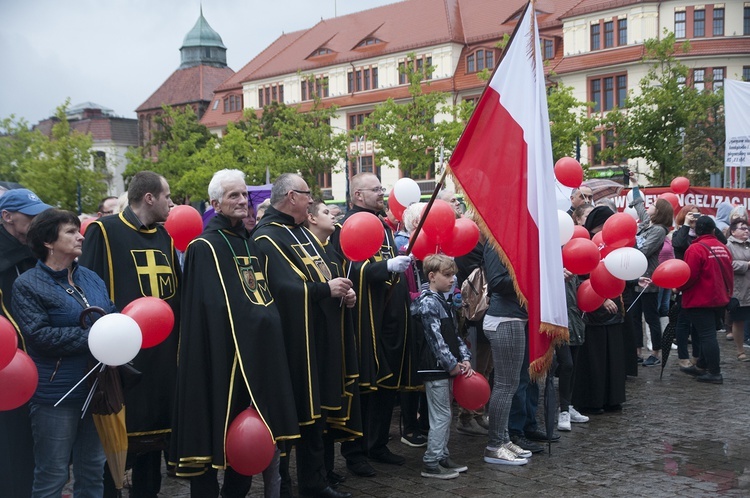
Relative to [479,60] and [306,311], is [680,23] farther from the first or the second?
[306,311]

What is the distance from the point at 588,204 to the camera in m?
9.45

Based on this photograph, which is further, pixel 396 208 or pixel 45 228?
pixel 396 208

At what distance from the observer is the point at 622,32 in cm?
5222

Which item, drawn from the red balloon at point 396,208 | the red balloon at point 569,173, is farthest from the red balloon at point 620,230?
the red balloon at point 396,208

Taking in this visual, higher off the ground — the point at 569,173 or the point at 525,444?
the point at 569,173

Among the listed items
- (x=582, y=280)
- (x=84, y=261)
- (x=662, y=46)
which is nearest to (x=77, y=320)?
(x=84, y=261)

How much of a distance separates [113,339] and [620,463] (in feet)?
14.3

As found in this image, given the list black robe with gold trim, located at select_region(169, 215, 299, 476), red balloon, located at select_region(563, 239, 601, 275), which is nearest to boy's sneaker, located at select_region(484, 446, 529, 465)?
red balloon, located at select_region(563, 239, 601, 275)

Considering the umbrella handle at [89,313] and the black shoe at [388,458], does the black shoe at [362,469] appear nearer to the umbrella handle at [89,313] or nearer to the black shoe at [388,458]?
the black shoe at [388,458]

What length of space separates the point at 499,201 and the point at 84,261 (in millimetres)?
2853

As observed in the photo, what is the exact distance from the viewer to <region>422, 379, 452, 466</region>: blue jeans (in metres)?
6.70

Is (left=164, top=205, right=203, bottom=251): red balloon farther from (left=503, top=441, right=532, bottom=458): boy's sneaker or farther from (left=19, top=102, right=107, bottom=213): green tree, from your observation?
(left=19, top=102, right=107, bottom=213): green tree

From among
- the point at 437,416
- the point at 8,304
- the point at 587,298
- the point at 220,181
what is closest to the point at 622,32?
the point at 587,298

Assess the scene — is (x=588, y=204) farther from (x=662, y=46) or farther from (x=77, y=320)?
(x=662, y=46)
